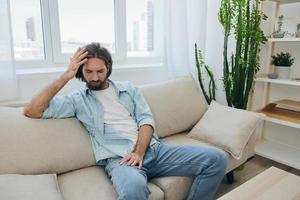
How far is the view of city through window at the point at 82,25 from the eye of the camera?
70.3 inches

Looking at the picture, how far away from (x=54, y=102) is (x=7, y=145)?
0.32m

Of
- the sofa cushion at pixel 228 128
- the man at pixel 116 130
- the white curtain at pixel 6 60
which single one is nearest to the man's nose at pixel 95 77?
the man at pixel 116 130

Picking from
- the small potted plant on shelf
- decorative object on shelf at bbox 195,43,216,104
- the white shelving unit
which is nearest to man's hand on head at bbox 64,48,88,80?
decorative object on shelf at bbox 195,43,216,104

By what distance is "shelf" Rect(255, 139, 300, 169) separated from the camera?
2109 millimetres

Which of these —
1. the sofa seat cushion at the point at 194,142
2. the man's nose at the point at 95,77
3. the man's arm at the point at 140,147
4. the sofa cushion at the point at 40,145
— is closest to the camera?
the sofa cushion at the point at 40,145

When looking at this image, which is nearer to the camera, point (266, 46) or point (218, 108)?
point (218, 108)

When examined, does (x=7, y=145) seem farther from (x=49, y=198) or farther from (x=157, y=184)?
(x=157, y=184)

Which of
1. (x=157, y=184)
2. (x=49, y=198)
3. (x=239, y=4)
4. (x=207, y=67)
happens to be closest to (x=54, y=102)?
(x=49, y=198)

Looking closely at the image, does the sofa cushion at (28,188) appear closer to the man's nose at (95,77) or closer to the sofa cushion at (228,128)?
the man's nose at (95,77)

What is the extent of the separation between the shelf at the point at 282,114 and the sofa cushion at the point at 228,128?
0.42 m

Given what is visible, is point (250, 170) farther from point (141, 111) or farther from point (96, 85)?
point (96, 85)

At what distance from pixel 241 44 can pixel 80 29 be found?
4.33ft

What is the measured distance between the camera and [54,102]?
1.43m

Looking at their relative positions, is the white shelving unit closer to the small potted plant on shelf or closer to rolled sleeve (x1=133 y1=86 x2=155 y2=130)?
the small potted plant on shelf
